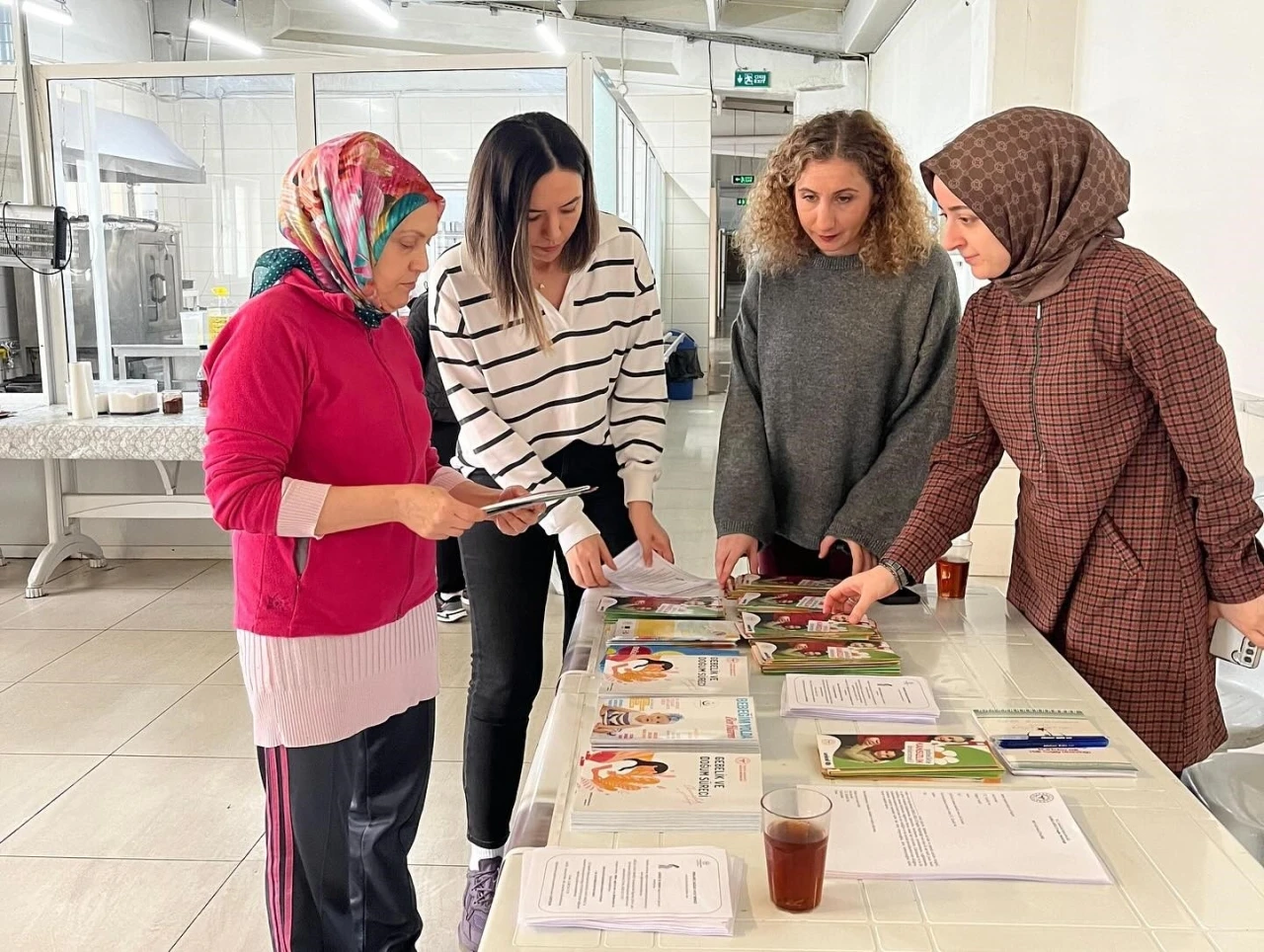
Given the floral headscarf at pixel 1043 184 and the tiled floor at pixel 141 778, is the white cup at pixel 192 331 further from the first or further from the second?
the floral headscarf at pixel 1043 184

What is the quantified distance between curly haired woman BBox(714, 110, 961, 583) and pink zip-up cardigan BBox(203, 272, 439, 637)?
576mm

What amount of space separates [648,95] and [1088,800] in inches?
405

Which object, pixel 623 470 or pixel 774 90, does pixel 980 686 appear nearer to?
pixel 623 470

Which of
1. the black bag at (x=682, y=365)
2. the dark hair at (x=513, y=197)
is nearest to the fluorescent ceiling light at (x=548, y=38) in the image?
the black bag at (x=682, y=365)

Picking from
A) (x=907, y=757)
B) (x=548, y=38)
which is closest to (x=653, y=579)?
(x=907, y=757)

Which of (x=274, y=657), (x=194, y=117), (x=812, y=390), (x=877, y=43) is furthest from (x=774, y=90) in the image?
(x=274, y=657)

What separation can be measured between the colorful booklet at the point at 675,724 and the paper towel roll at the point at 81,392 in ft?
12.1

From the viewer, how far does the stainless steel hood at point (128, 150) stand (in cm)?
466

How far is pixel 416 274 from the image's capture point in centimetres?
149

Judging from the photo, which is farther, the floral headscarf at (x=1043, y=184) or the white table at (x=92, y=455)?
the white table at (x=92, y=455)

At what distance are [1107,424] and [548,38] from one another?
856 cm

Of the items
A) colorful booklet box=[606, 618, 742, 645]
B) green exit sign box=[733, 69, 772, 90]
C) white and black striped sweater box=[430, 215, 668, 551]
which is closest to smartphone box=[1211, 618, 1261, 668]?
colorful booklet box=[606, 618, 742, 645]

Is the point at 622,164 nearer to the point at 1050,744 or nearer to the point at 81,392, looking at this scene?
the point at 81,392

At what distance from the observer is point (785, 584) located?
1.84 m
